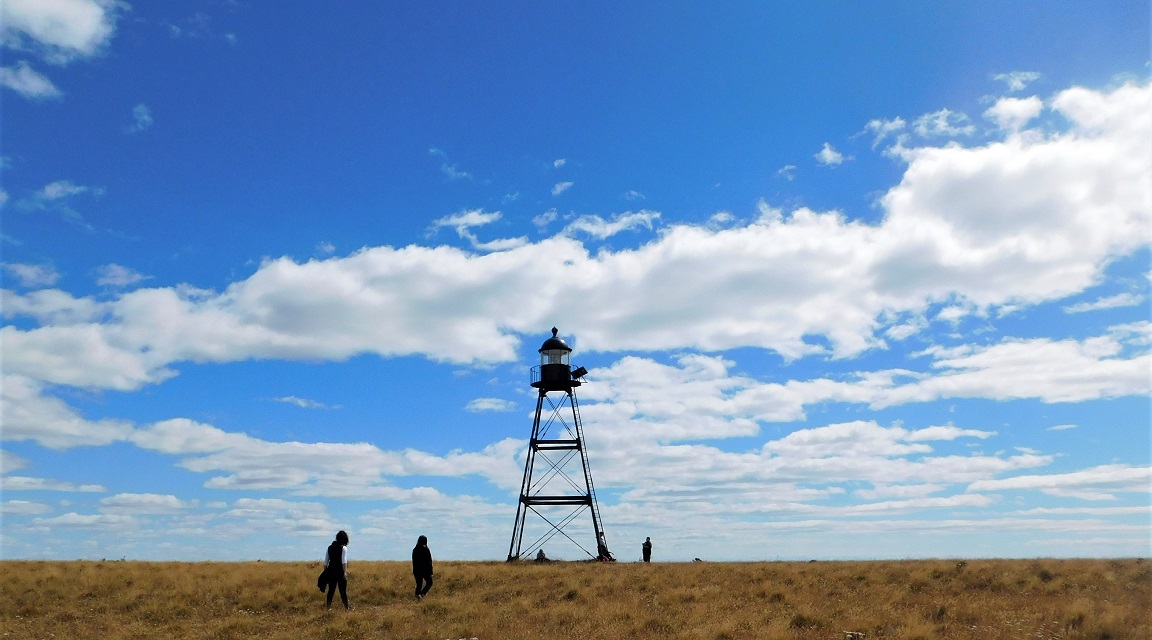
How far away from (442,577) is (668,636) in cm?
1237

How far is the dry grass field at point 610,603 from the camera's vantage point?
19.7 metres

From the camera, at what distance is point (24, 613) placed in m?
24.2

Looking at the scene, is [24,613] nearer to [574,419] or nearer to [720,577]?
[720,577]

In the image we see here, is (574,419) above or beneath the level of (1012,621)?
above

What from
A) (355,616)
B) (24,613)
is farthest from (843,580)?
(24,613)

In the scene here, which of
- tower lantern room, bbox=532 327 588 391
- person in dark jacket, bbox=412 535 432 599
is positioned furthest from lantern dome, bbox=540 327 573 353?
person in dark jacket, bbox=412 535 432 599

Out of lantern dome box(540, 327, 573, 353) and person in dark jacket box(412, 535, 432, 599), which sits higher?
lantern dome box(540, 327, 573, 353)

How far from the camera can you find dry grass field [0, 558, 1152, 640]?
774 inches

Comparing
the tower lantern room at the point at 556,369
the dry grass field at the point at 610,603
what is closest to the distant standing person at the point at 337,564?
the dry grass field at the point at 610,603

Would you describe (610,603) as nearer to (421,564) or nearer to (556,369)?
(421,564)

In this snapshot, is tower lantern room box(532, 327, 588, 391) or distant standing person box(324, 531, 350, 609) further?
tower lantern room box(532, 327, 588, 391)

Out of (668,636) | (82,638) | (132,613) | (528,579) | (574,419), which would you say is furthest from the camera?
(574,419)

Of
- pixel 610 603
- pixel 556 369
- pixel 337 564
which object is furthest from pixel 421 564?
pixel 556 369

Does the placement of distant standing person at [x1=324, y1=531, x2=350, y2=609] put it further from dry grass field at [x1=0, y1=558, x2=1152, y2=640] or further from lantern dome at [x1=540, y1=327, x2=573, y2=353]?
lantern dome at [x1=540, y1=327, x2=573, y2=353]
